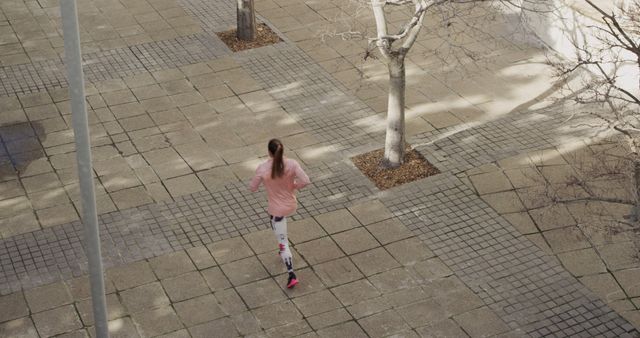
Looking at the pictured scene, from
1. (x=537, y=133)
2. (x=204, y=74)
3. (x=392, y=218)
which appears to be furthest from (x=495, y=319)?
(x=204, y=74)

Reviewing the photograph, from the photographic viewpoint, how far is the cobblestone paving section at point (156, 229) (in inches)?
438

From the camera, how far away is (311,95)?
14.8 metres

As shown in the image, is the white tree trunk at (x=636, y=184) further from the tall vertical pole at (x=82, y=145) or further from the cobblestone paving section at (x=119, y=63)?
the cobblestone paving section at (x=119, y=63)

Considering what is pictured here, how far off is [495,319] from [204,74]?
6.94m

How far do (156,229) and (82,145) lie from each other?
164 inches

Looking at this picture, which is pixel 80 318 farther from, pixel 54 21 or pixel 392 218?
pixel 54 21

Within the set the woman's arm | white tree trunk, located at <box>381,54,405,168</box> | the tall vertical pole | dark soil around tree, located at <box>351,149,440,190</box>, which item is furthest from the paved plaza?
the tall vertical pole

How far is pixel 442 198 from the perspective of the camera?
40.4 feet

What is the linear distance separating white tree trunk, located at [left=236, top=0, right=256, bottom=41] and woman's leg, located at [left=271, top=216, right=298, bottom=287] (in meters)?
6.35

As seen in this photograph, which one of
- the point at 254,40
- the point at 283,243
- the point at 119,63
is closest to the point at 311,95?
the point at 254,40

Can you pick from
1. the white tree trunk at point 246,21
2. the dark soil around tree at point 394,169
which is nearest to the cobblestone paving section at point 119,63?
the white tree trunk at point 246,21

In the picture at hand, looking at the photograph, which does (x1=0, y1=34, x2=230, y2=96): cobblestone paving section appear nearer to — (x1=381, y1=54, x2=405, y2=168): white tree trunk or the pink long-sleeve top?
(x1=381, y1=54, x2=405, y2=168): white tree trunk

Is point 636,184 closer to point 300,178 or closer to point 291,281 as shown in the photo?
point 300,178

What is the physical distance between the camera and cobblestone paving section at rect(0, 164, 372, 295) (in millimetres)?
11117
